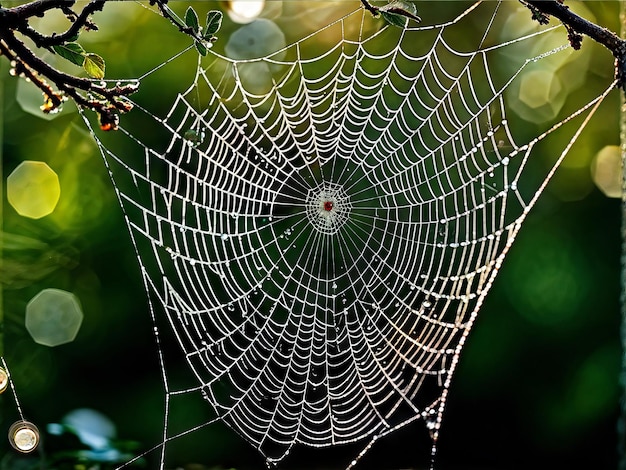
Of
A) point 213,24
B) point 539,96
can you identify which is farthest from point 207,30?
point 539,96

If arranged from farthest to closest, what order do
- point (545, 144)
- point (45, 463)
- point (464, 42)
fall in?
point (545, 144) → point (464, 42) → point (45, 463)

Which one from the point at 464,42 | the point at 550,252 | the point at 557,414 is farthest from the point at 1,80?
the point at 557,414

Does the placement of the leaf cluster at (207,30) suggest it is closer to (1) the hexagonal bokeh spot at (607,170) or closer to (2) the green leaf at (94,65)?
(2) the green leaf at (94,65)

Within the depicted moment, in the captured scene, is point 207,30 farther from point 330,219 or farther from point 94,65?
point 330,219

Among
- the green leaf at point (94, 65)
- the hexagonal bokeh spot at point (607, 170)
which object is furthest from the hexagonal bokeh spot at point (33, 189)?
the hexagonal bokeh spot at point (607, 170)

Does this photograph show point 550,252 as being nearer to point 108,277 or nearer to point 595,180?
point 595,180

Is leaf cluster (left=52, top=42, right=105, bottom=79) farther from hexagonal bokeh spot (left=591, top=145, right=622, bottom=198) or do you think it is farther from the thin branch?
hexagonal bokeh spot (left=591, top=145, right=622, bottom=198)
